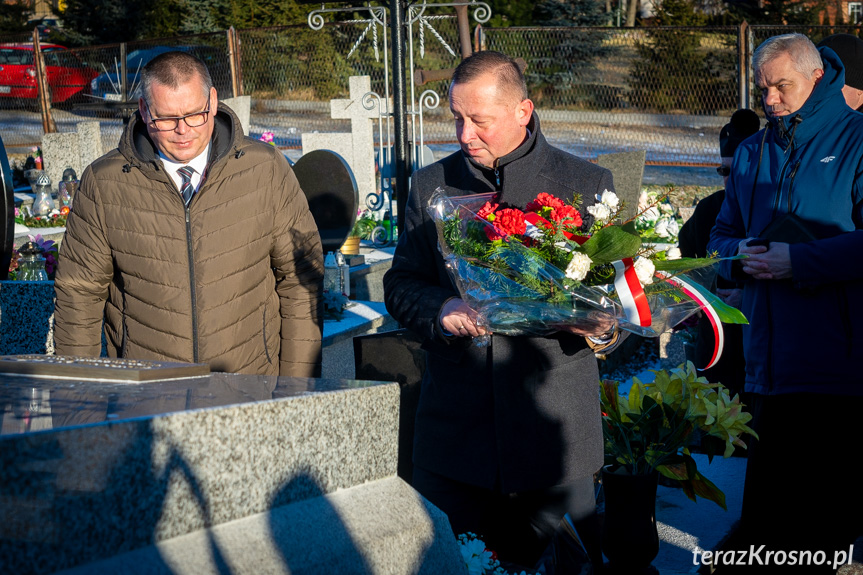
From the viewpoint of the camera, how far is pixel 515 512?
8.53 ft

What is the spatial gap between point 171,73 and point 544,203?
132cm

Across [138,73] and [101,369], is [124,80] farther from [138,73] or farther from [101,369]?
[101,369]

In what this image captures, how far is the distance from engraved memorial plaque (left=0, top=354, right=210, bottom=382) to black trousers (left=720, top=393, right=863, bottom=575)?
1.92 metres

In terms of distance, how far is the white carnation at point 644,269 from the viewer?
6.89 ft

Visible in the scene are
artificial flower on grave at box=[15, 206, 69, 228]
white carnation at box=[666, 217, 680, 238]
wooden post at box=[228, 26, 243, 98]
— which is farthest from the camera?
wooden post at box=[228, 26, 243, 98]

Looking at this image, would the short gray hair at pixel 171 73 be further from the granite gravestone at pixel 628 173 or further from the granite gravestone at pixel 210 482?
the granite gravestone at pixel 628 173

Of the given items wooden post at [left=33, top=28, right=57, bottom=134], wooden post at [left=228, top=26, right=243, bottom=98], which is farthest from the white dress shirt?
wooden post at [left=33, top=28, right=57, bottom=134]

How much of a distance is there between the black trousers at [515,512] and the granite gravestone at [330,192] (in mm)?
4348

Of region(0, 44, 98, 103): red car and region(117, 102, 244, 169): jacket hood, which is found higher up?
region(0, 44, 98, 103): red car

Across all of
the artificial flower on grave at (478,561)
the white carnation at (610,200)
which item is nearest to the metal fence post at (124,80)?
the white carnation at (610,200)

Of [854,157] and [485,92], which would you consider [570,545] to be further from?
[854,157]

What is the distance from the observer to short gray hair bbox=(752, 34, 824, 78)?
2908 mm

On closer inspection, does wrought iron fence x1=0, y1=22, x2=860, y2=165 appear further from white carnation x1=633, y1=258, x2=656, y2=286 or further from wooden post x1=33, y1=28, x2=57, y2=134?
white carnation x1=633, y1=258, x2=656, y2=286

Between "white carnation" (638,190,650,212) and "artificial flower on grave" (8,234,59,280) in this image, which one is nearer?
"artificial flower on grave" (8,234,59,280)
